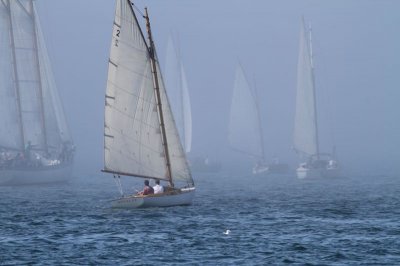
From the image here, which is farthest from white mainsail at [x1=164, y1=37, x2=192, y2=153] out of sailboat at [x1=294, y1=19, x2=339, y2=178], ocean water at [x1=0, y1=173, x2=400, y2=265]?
ocean water at [x1=0, y1=173, x2=400, y2=265]

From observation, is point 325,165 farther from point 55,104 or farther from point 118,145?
point 118,145

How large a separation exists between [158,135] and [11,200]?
25.2 m

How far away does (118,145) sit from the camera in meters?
80.4

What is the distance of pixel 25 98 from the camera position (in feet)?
477

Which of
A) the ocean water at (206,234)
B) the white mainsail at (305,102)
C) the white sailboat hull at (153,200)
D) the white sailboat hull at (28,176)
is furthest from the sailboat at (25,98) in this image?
the white sailboat hull at (153,200)

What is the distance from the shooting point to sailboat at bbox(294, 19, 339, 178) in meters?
168

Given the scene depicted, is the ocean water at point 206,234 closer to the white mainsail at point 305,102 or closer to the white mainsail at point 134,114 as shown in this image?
the white mainsail at point 134,114

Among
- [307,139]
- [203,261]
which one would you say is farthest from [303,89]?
[203,261]

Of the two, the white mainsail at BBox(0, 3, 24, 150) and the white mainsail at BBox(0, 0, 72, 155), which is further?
the white mainsail at BBox(0, 0, 72, 155)

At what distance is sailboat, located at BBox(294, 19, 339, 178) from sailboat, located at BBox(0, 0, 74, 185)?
38.8 m

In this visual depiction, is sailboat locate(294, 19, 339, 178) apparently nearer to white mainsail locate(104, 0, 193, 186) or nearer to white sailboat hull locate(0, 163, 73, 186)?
white sailboat hull locate(0, 163, 73, 186)

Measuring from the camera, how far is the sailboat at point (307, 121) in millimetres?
168125

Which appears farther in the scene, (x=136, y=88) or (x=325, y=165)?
(x=325, y=165)

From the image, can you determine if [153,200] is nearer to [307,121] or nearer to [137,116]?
[137,116]
